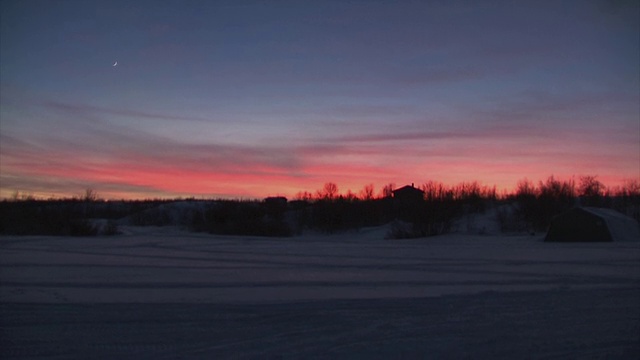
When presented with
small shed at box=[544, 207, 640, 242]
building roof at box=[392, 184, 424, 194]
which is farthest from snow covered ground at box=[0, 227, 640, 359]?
building roof at box=[392, 184, 424, 194]

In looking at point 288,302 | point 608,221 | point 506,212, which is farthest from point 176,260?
point 506,212

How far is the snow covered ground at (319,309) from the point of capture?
589cm

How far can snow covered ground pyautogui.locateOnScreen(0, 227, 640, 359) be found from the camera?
589cm

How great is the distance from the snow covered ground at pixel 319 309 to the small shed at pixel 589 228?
8098 millimetres

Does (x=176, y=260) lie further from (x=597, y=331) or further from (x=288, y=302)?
(x=597, y=331)

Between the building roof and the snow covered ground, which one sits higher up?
the building roof

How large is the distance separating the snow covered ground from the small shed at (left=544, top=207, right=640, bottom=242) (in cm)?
810

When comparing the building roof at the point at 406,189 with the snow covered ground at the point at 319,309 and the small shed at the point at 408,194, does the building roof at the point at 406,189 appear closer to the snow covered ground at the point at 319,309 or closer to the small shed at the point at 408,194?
the small shed at the point at 408,194

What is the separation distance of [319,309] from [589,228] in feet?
56.5

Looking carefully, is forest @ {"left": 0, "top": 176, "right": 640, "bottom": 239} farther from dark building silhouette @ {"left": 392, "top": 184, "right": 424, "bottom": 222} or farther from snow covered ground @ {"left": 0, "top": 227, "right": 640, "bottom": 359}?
snow covered ground @ {"left": 0, "top": 227, "right": 640, "bottom": 359}

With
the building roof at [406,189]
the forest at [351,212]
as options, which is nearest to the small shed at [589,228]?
the forest at [351,212]

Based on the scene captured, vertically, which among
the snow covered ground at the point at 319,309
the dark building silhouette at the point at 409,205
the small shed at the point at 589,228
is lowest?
the snow covered ground at the point at 319,309

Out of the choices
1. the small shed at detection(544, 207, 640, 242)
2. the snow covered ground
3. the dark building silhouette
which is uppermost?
the dark building silhouette

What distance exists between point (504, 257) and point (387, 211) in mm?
25243
